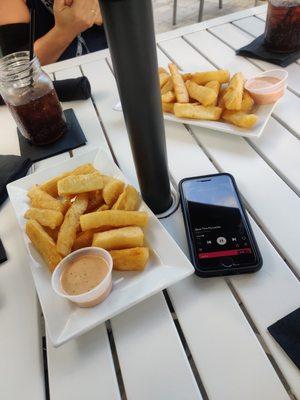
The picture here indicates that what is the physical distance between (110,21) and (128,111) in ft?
0.44

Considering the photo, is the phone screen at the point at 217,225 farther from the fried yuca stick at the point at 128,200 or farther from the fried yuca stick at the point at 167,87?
the fried yuca stick at the point at 167,87

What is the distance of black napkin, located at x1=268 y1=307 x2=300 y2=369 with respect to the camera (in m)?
0.44

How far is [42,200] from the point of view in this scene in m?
0.63

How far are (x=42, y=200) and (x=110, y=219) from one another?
0.16m

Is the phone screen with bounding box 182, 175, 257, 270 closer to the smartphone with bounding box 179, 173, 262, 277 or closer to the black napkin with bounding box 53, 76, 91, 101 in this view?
the smartphone with bounding box 179, 173, 262, 277

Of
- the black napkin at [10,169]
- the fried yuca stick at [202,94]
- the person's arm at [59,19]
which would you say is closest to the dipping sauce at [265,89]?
the fried yuca stick at [202,94]

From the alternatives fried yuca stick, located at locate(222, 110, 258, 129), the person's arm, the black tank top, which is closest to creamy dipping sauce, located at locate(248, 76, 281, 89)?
fried yuca stick, located at locate(222, 110, 258, 129)

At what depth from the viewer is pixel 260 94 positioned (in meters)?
0.82

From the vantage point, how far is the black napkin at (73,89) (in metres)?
1.04

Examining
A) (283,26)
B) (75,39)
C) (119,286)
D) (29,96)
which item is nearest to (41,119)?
(29,96)

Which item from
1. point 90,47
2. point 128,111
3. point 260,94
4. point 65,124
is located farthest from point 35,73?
point 90,47

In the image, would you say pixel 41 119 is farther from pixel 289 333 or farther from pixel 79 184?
pixel 289 333

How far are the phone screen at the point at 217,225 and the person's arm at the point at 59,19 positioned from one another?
39.7 inches

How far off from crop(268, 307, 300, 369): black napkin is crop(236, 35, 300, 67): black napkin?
0.83m
